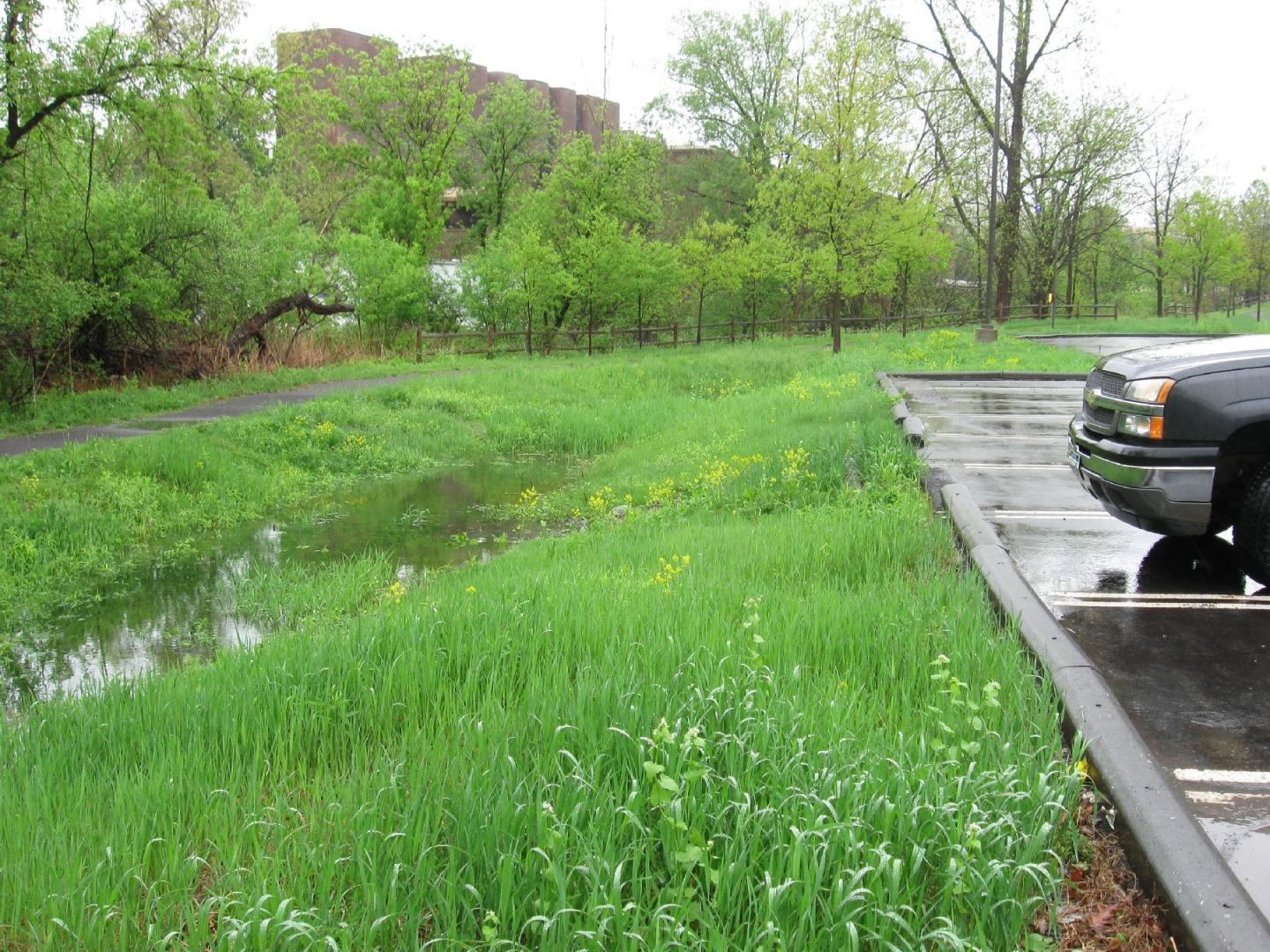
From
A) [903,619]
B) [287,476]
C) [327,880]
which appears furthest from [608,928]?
[287,476]

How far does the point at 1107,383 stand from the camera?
7012 mm

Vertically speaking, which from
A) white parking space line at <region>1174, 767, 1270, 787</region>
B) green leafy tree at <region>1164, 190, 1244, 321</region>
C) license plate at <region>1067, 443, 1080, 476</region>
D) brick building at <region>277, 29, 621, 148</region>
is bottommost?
white parking space line at <region>1174, 767, 1270, 787</region>

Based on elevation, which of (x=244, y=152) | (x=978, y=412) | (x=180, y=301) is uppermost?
(x=244, y=152)

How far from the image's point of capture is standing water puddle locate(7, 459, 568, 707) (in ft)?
26.7

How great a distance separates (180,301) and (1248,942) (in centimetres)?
2223

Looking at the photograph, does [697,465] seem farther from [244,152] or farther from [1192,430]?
[244,152]

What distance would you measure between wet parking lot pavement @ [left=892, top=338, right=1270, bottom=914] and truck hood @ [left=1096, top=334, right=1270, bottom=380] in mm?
1444

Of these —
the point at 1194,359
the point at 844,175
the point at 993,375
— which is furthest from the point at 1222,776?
the point at 844,175

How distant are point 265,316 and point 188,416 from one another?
7.14m

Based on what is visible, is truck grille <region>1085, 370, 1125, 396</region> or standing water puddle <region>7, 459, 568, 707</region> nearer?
truck grille <region>1085, 370, 1125, 396</region>

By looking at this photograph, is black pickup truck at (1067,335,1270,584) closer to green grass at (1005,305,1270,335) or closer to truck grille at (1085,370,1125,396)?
truck grille at (1085,370,1125,396)

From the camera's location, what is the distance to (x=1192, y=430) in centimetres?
628

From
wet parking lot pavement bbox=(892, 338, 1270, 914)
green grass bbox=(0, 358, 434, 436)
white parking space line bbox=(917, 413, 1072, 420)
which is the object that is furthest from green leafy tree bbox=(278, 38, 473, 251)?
wet parking lot pavement bbox=(892, 338, 1270, 914)

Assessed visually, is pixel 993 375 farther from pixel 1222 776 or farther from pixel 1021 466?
pixel 1222 776
